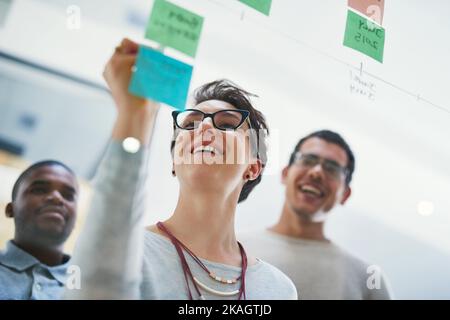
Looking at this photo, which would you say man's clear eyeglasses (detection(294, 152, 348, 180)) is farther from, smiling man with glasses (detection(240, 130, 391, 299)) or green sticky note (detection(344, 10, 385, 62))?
green sticky note (detection(344, 10, 385, 62))

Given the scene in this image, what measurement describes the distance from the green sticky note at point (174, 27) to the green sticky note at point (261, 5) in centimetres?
15

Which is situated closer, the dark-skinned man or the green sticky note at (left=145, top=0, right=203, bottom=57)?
the dark-skinned man

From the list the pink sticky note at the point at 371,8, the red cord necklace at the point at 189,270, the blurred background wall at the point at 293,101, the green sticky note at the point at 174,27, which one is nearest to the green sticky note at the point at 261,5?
the blurred background wall at the point at 293,101

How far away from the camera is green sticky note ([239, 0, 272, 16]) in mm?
985

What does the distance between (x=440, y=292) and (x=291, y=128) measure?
1.93ft

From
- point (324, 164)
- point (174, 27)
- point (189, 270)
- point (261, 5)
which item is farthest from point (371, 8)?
point (189, 270)

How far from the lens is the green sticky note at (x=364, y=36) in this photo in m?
1.11

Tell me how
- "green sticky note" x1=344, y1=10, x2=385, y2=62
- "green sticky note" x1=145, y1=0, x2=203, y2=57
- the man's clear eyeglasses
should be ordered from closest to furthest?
"green sticky note" x1=145, y1=0, x2=203, y2=57, the man's clear eyeglasses, "green sticky note" x1=344, y1=10, x2=385, y2=62

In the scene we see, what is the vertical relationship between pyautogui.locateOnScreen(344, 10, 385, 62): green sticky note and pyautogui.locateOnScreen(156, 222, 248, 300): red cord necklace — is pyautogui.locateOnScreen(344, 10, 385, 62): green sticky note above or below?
above

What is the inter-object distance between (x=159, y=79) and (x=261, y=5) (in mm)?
342

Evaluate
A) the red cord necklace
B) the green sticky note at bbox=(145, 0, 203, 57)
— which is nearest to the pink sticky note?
the green sticky note at bbox=(145, 0, 203, 57)

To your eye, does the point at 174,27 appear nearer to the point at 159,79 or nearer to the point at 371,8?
the point at 159,79

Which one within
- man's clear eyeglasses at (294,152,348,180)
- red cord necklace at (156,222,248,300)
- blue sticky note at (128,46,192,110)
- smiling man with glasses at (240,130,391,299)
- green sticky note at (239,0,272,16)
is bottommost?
red cord necklace at (156,222,248,300)

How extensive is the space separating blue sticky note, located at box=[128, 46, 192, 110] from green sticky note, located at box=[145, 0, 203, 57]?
0.11 feet
